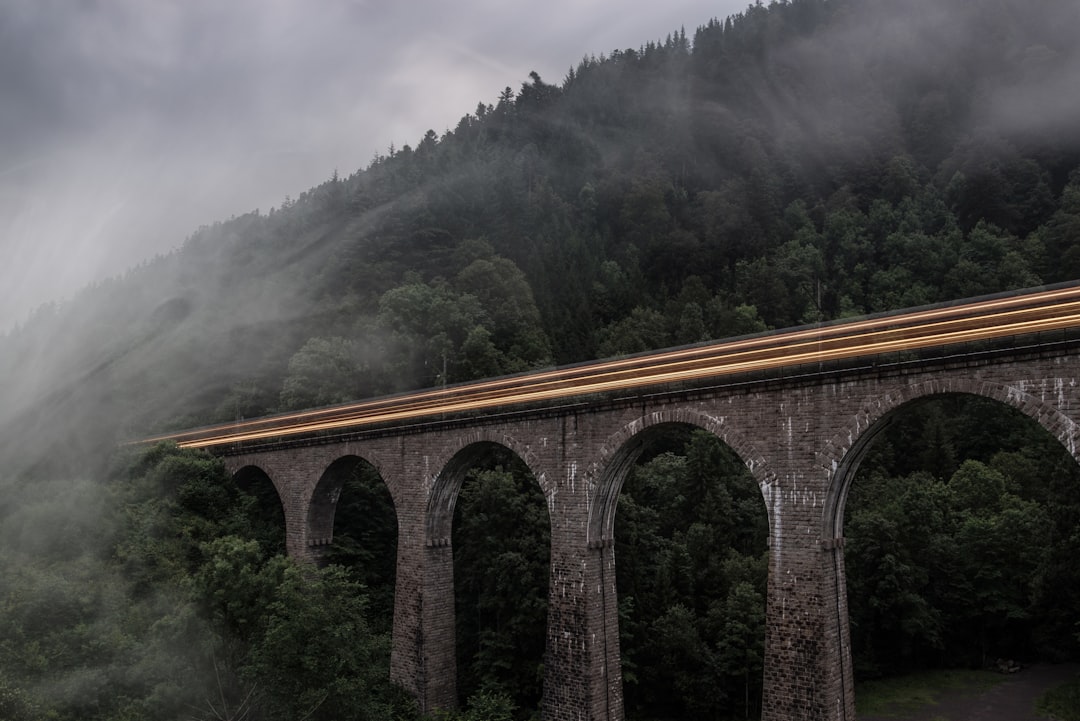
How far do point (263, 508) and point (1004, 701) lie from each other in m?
28.4

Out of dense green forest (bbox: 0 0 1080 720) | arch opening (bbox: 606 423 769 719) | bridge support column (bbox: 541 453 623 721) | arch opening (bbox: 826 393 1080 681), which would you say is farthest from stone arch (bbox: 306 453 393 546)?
arch opening (bbox: 826 393 1080 681)

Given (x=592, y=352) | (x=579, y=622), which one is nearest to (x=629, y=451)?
(x=579, y=622)

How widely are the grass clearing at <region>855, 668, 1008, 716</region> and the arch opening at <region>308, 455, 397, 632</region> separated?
57.8ft

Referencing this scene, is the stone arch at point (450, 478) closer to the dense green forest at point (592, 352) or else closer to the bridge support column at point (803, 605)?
the dense green forest at point (592, 352)

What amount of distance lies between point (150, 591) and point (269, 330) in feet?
118

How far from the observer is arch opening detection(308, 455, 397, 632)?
101 feet

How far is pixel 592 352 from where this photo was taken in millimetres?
63531

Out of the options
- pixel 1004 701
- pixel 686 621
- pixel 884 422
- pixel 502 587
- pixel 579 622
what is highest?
pixel 884 422

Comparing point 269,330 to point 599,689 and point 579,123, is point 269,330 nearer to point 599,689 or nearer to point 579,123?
point 599,689

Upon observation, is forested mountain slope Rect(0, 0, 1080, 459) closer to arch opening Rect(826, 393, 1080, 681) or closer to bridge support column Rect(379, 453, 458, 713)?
bridge support column Rect(379, 453, 458, 713)

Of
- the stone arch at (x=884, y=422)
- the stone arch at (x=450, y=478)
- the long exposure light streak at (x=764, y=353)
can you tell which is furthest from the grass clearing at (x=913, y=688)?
the stone arch at (x=884, y=422)

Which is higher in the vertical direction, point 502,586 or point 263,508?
point 263,508

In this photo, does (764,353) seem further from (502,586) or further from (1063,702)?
(1063,702)

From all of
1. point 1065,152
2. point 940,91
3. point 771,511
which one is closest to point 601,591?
point 771,511
